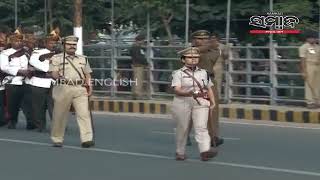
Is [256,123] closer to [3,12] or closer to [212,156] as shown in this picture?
[212,156]

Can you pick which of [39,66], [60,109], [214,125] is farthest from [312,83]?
[60,109]

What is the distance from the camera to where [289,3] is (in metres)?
19.6

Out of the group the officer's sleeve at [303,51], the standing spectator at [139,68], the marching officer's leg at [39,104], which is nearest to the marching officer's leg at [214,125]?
the marching officer's leg at [39,104]

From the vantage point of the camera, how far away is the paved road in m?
9.30

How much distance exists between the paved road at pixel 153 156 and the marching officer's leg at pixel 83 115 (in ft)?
0.60

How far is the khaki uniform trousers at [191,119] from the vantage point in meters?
10.1

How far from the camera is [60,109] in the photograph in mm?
11797

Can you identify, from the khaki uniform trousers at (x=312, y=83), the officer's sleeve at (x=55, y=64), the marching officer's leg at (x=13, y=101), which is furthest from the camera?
the khaki uniform trousers at (x=312, y=83)

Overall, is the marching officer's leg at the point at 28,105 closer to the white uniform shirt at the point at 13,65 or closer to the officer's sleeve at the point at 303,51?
the white uniform shirt at the point at 13,65

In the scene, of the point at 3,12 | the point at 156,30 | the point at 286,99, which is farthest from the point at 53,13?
the point at 286,99

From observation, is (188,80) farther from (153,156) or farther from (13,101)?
(13,101)

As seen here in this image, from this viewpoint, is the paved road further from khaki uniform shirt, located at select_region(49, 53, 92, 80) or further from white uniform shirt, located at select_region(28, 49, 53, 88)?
khaki uniform shirt, located at select_region(49, 53, 92, 80)

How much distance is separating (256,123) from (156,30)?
6.48 metres

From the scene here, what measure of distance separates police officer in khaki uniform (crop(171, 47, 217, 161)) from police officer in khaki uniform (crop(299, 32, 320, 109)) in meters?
6.78
